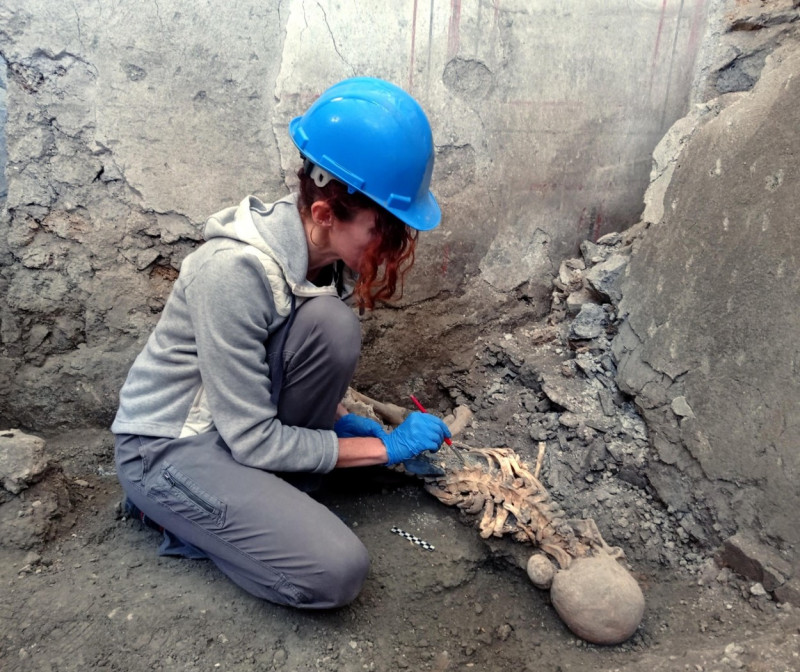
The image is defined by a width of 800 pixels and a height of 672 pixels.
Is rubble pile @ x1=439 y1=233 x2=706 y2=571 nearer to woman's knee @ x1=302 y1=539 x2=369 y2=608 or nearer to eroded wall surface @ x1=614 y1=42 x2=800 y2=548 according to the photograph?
eroded wall surface @ x1=614 y1=42 x2=800 y2=548

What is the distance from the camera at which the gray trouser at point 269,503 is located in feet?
5.59

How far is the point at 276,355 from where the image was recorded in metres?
1.78

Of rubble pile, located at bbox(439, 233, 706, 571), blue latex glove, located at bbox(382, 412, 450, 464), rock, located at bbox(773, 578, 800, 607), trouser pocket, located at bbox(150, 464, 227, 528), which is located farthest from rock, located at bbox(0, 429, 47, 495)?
rock, located at bbox(773, 578, 800, 607)

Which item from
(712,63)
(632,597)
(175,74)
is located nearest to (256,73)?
A: (175,74)

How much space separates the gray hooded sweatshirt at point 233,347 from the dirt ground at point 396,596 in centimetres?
42

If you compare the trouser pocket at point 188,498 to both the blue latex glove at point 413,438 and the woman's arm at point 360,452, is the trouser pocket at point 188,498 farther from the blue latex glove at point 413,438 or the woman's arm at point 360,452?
the blue latex glove at point 413,438

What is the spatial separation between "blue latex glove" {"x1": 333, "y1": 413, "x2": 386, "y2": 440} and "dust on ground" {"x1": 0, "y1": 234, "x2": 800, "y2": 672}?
0.14m

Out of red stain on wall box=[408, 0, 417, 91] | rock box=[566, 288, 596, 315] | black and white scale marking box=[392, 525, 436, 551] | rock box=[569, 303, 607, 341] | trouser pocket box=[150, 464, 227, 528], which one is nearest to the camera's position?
trouser pocket box=[150, 464, 227, 528]

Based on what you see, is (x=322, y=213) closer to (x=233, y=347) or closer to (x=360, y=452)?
(x=233, y=347)

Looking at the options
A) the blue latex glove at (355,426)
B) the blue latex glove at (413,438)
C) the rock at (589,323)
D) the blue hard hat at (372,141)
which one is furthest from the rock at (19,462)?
the rock at (589,323)

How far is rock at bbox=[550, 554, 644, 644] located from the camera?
1.75 metres

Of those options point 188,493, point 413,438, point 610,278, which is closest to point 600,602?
point 413,438

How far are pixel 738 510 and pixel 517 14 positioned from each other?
1.87 meters

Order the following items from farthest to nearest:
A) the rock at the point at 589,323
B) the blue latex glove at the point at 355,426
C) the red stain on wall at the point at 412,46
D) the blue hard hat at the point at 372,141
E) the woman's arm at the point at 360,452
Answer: the rock at the point at 589,323 → the red stain on wall at the point at 412,46 → the blue latex glove at the point at 355,426 → the woman's arm at the point at 360,452 → the blue hard hat at the point at 372,141
